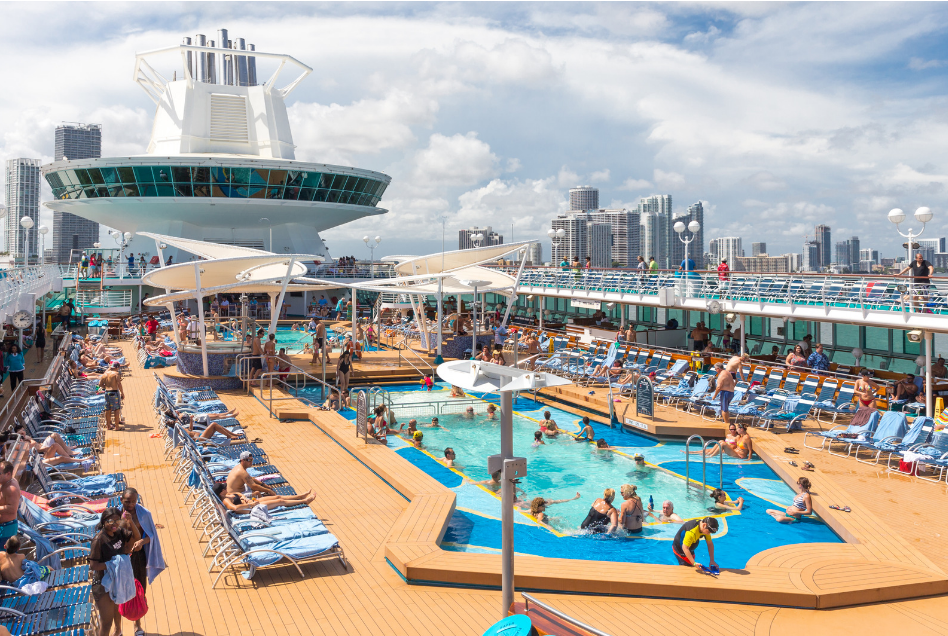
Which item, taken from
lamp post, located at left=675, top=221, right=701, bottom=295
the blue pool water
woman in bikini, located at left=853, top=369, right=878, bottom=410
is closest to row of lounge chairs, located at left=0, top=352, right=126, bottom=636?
the blue pool water

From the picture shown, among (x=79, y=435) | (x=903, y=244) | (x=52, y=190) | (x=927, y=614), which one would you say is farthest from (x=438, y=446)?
(x=52, y=190)

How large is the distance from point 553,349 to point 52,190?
36889 millimetres

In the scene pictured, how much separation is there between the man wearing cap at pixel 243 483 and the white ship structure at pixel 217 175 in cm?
3474

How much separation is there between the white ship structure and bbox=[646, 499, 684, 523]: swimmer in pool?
3580 cm

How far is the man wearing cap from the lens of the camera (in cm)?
843

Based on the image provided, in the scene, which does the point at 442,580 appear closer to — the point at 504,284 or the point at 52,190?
the point at 504,284

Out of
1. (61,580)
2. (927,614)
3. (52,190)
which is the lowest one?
(927,614)

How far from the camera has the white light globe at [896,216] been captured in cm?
1271

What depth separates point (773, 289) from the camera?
17.3 m

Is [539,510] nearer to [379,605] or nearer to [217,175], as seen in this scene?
[379,605]

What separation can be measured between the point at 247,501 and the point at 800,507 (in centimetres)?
711

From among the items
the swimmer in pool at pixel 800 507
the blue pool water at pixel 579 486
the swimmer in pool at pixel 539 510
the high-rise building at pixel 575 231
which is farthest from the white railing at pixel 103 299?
the high-rise building at pixel 575 231

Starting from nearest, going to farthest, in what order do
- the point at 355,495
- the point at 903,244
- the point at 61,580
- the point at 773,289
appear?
the point at 61,580 → the point at 355,495 → the point at 903,244 → the point at 773,289

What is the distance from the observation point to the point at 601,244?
8056 centimetres
